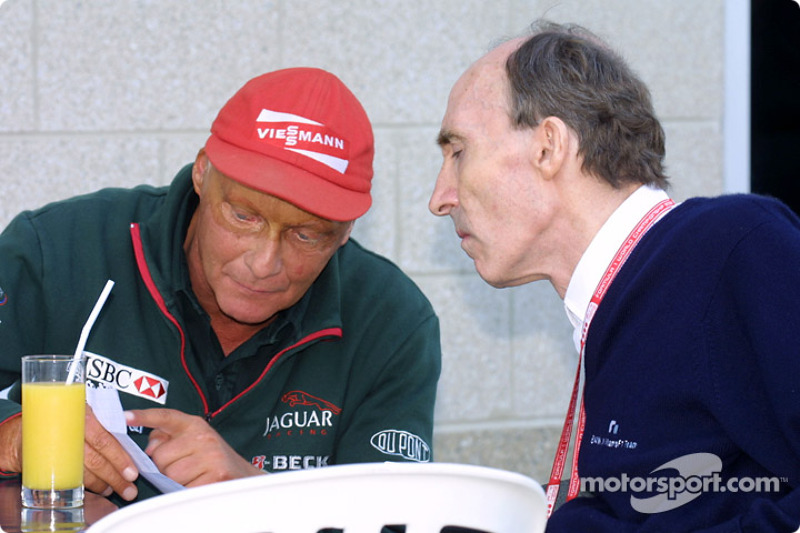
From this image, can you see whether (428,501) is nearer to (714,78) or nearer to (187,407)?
(187,407)

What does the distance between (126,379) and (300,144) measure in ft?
1.96

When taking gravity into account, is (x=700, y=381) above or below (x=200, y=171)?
below

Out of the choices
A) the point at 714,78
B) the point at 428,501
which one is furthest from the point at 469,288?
the point at 428,501

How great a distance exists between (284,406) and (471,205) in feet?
1.96

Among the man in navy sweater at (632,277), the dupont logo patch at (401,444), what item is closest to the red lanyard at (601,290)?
the man in navy sweater at (632,277)

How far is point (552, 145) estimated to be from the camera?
1.82m

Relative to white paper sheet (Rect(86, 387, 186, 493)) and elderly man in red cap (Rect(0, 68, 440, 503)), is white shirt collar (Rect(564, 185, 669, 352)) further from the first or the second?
white paper sheet (Rect(86, 387, 186, 493))

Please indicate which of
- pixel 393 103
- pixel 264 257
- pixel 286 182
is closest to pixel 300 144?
pixel 286 182

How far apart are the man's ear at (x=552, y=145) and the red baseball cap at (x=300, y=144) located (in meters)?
0.36

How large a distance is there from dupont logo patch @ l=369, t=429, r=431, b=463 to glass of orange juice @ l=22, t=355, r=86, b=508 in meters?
0.69

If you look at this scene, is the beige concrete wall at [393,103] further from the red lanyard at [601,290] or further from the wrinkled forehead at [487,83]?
the red lanyard at [601,290]

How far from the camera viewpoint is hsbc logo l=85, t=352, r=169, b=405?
6.68 feet

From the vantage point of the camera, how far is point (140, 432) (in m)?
2.03

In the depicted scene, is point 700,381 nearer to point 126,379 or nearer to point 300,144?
point 300,144
